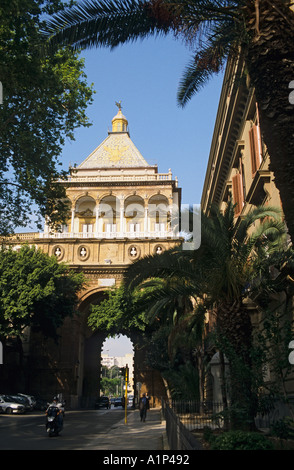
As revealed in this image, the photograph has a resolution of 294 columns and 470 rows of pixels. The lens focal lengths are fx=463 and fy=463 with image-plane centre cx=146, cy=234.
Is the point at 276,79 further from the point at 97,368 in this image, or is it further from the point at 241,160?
the point at 97,368

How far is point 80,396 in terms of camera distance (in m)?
41.8

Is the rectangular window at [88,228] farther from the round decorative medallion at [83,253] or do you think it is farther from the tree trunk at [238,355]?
the tree trunk at [238,355]

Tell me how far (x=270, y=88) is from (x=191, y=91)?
195 inches

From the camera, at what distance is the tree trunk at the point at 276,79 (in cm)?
643

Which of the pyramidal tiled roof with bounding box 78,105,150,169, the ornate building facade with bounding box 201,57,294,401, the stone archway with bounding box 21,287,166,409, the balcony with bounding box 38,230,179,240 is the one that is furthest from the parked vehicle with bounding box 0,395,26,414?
the pyramidal tiled roof with bounding box 78,105,150,169

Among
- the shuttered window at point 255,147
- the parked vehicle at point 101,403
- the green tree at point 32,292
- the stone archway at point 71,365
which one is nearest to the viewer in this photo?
the shuttered window at point 255,147

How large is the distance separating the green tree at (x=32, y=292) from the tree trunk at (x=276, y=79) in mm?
26967

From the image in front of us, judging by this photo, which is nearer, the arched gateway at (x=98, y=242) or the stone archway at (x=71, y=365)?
the stone archway at (x=71, y=365)

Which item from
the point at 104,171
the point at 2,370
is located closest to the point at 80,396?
the point at 2,370

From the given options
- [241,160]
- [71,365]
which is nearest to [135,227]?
[71,365]

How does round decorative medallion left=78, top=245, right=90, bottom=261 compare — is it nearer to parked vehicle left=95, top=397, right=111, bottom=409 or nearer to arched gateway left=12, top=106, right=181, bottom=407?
arched gateway left=12, top=106, right=181, bottom=407

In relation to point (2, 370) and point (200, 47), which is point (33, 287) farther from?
point (200, 47)

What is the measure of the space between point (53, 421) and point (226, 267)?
8.06 m

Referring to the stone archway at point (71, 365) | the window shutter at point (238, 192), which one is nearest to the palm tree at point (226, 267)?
the window shutter at point (238, 192)
